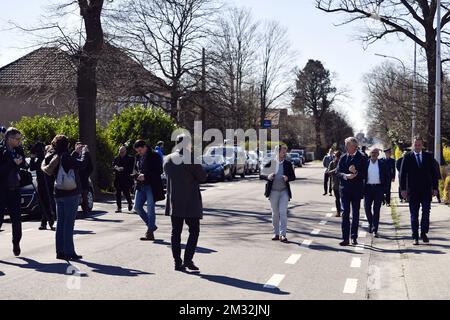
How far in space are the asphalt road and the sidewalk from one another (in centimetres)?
13

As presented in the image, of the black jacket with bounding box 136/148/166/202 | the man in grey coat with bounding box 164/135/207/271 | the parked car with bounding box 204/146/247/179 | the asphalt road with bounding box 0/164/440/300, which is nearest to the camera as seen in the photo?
the asphalt road with bounding box 0/164/440/300

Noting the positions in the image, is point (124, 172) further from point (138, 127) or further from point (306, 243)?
point (138, 127)

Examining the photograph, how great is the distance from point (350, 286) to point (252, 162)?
38.5m

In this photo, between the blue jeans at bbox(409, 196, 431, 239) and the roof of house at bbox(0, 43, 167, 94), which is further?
the roof of house at bbox(0, 43, 167, 94)

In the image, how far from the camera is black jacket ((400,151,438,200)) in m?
11.4

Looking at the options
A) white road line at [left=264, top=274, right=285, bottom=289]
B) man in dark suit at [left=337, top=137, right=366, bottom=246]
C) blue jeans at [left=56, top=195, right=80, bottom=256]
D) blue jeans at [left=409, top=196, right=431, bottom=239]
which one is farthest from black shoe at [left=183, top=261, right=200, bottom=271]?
blue jeans at [left=409, top=196, right=431, bottom=239]

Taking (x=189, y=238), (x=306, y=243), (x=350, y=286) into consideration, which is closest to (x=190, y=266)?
(x=189, y=238)

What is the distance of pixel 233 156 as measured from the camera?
1532 inches

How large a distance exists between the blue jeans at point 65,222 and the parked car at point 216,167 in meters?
23.9

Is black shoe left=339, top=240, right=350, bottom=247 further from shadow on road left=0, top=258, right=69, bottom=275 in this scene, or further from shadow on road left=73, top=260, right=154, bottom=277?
shadow on road left=0, top=258, right=69, bottom=275

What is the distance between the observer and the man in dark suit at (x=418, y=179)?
11.4m

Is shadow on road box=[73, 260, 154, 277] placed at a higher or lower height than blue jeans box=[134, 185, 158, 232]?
lower

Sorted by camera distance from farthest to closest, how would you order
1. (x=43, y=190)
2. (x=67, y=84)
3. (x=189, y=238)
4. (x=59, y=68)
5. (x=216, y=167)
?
1. (x=216, y=167)
2. (x=67, y=84)
3. (x=59, y=68)
4. (x=43, y=190)
5. (x=189, y=238)

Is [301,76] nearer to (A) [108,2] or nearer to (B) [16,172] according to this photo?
(A) [108,2]
